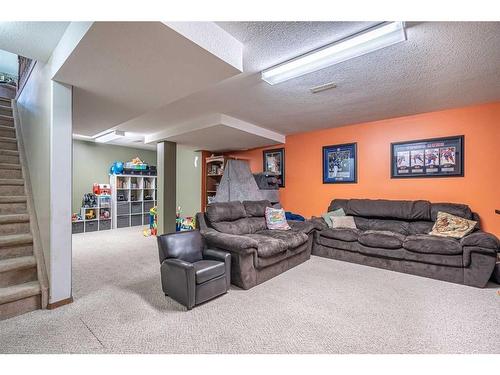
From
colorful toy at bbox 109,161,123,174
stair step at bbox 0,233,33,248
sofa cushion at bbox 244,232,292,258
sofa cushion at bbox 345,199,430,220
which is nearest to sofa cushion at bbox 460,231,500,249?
sofa cushion at bbox 345,199,430,220

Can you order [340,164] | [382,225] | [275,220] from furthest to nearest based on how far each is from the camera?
[340,164], [275,220], [382,225]

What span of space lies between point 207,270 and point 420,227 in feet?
10.4

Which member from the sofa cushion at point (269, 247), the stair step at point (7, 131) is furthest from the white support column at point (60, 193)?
the stair step at point (7, 131)

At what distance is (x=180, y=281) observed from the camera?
2.27m

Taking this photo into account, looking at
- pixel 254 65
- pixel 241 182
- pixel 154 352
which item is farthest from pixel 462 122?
pixel 154 352

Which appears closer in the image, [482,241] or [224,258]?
[224,258]

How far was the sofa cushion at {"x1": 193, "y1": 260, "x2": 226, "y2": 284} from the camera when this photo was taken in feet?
7.48

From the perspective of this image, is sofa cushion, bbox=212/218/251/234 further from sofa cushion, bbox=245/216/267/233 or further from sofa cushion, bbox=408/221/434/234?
sofa cushion, bbox=408/221/434/234

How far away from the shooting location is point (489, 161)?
331cm

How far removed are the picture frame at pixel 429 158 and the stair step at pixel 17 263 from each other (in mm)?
5000

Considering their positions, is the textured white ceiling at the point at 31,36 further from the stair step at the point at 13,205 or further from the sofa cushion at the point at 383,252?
the sofa cushion at the point at 383,252

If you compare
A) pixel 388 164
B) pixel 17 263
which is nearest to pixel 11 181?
pixel 17 263

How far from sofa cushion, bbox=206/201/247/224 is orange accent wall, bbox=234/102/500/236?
6.02 ft

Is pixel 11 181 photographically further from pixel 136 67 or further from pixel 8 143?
pixel 136 67
